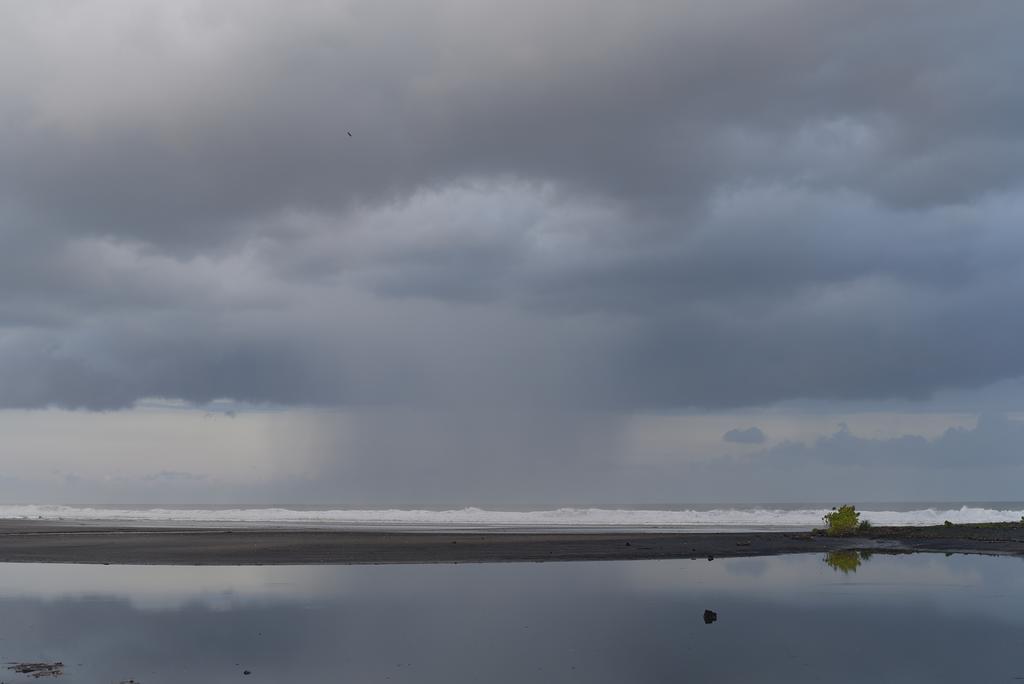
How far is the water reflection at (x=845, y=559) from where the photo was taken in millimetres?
37125

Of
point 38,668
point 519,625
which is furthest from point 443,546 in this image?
point 38,668

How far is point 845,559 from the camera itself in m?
41.6

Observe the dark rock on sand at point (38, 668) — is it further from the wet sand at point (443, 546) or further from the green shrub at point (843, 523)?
the green shrub at point (843, 523)

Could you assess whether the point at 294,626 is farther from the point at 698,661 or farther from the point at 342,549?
the point at 342,549

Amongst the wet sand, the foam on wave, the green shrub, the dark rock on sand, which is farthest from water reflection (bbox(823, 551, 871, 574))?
the foam on wave

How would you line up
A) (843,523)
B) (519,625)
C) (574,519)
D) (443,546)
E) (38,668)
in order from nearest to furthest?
(38,668), (519,625), (443,546), (843,523), (574,519)

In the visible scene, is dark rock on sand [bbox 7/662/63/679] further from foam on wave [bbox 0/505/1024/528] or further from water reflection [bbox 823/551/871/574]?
foam on wave [bbox 0/505/1024/528]

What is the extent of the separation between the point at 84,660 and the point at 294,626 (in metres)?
5.24

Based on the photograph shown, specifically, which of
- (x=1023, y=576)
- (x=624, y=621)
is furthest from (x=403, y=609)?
(x=1023, y=576)

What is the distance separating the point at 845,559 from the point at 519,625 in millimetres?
24353

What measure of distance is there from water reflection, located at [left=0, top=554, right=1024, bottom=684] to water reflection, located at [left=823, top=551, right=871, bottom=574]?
87 centimetres

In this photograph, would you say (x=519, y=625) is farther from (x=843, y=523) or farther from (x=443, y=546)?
(x=843, y=523)

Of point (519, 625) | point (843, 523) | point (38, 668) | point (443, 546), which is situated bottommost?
point (38, 668)

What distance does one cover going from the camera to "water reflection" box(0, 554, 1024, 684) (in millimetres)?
Result: 17328
